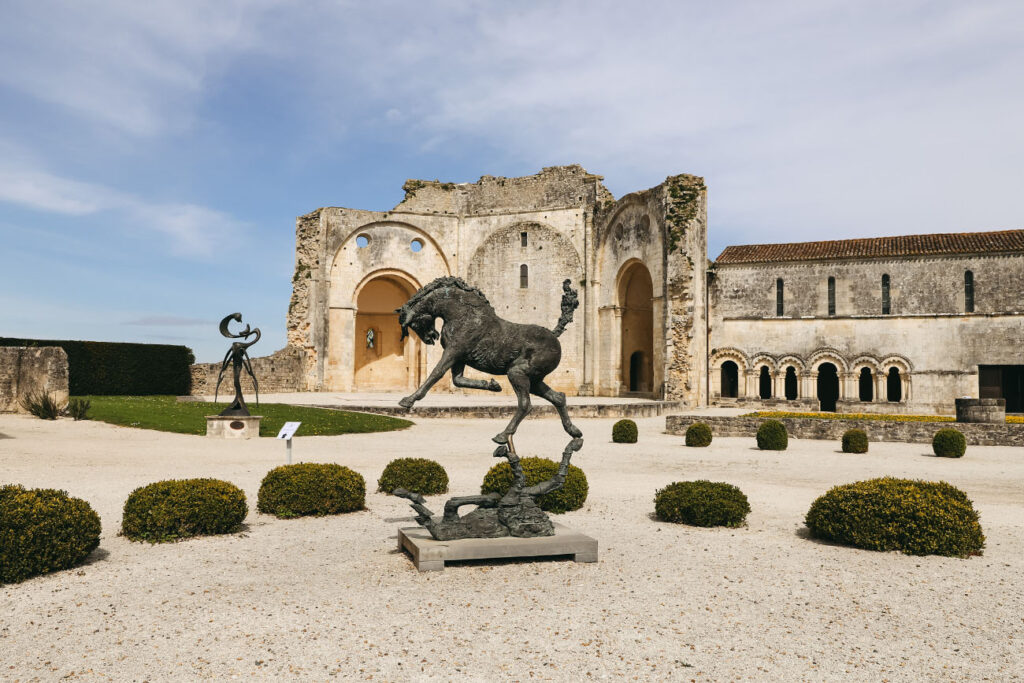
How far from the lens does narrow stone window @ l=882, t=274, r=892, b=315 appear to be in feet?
109

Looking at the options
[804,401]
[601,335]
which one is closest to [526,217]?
[601,335]

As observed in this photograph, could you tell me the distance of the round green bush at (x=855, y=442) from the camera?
16522 mm

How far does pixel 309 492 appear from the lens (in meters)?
8.71

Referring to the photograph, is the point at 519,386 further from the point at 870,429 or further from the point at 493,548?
the point at 870,429

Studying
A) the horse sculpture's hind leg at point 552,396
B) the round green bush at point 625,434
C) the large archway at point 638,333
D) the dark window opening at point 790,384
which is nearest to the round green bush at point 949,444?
the round green bush at point 625,434

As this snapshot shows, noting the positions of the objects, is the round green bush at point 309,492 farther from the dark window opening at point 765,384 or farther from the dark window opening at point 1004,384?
the dark window opening at point 1004,384

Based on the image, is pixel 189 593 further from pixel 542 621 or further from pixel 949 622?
pixel 949 622

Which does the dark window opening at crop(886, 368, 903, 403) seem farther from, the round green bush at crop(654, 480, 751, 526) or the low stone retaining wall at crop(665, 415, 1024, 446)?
the round green bush at crop(654, 480, 751, 526)

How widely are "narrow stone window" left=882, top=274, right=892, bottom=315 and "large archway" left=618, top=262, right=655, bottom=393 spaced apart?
442 inches

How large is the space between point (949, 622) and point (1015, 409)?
32583 mm

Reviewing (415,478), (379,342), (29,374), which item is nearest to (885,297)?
(379,342)

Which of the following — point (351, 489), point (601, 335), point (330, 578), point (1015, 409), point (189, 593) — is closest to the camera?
point (189, 593)

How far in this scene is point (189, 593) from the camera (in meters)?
5.68

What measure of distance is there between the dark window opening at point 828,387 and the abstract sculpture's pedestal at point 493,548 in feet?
101
